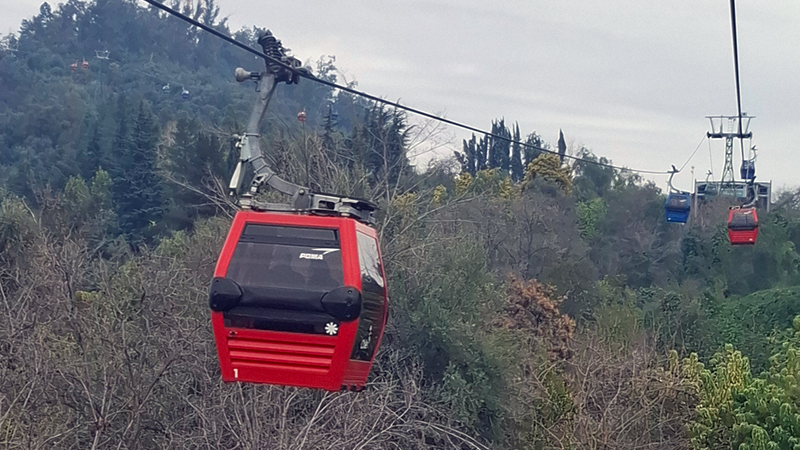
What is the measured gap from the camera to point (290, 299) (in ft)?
27.8

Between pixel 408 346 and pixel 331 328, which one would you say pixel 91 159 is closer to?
pixel 408 346

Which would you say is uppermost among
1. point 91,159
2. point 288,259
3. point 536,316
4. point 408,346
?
point 91,159

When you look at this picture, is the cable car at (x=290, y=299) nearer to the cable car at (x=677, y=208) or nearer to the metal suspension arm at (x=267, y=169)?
the metal suspension arm at (x=267, y=169)

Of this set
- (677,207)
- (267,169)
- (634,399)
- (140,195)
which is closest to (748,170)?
(677,207)

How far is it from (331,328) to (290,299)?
417mm

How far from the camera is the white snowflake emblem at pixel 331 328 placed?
8.45 meters

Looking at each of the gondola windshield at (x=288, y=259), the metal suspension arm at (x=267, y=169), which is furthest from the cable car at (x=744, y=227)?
the gondola windshield at (x=288, y=259)

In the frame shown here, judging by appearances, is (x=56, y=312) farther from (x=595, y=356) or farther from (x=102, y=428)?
(x=595, y=356)

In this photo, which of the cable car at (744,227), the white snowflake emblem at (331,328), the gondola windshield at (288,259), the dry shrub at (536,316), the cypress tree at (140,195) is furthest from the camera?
the cypress tree at (140,195)

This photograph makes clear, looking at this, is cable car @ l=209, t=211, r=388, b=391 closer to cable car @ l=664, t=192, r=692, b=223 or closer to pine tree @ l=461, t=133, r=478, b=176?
cable car @ l=664, t=192, r=692, b=223

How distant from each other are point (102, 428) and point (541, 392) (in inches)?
482

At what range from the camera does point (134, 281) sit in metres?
20.1

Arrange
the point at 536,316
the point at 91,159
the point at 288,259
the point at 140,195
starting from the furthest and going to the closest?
the point at 91,159
the point at 140,195
the point at 536,316
the point at 288,259

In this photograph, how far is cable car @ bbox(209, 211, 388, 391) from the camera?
8477 millimetres
